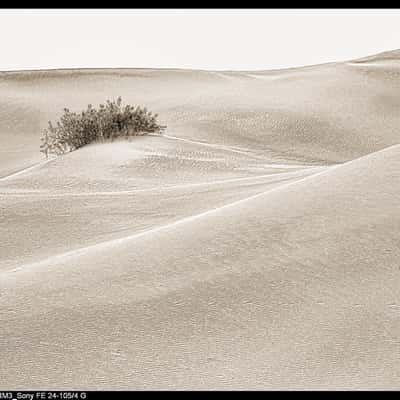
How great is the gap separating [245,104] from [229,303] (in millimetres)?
5990

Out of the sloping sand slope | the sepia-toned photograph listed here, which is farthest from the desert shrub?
the sloping sand slope

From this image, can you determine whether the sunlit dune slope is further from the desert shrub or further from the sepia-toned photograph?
the sepia-toned photograph

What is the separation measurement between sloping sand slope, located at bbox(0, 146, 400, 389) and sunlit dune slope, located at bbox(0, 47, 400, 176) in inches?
166

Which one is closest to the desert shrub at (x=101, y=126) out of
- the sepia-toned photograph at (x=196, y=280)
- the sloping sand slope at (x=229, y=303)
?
the sepia-toned photograph at (x=196, y=280)

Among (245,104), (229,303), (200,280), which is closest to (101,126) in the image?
(245,104)

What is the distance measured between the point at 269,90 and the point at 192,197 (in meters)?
4.96

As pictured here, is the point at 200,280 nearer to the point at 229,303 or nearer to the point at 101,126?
the point at 229,303

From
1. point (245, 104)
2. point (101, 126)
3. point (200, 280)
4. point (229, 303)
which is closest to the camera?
point (229, 303)

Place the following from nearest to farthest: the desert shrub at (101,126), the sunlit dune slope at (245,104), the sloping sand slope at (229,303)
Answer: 1. the sloping sand slope at (229,303)
2. the desert shrub at (101,126)
3. the sunlit dune slope at (245,104)

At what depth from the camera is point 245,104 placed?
8.45 metres

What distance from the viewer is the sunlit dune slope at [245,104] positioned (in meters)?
7.80

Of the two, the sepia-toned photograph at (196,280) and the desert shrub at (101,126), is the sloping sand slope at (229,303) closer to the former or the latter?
the sepia-toned photograph at (196,280)

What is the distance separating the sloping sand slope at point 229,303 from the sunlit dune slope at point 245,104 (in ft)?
13.8

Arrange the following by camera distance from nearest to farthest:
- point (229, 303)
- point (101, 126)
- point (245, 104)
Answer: point (229, 303) → point (101, 126) → point (245, 104)
